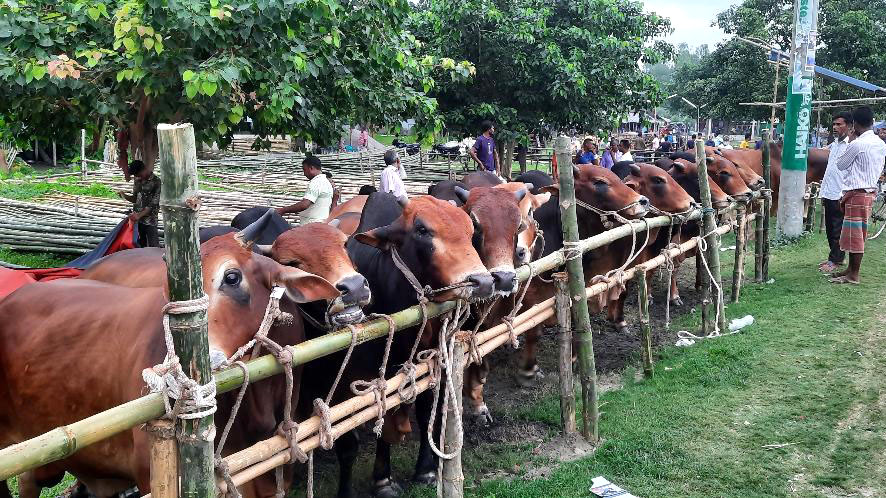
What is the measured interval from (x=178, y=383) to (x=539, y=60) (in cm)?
1174

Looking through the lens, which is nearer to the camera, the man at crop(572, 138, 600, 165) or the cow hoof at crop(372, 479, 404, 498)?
the cow hoof at crop(372, 479, 404, 498)

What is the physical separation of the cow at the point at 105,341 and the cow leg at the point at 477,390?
194cm

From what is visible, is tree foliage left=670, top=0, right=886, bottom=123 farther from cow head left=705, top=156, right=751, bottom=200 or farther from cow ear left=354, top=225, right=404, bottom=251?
cow ear left=354, top=225, right=404, bottom=251

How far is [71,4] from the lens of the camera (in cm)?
611

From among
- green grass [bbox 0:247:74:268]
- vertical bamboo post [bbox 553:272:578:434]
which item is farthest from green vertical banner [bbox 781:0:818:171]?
green grass [bbox 0:247:74:268]

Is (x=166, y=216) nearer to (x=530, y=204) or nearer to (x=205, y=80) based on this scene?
(x=205, y=80)

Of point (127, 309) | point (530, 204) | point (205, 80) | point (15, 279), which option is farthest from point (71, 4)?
point (530, 204)

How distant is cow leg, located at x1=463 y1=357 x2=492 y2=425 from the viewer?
17.4 ft

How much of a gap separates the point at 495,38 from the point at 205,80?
873cm

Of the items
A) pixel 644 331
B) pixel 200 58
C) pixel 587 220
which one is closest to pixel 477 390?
pixel 644 331

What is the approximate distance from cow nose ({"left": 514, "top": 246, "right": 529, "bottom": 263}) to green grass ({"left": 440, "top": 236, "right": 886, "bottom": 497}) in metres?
1.34

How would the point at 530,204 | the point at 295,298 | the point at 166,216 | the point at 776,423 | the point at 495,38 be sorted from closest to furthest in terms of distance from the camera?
the point at 166,216 < the point at 295,298 < the point at 776,423 < the point at 530,204 < the point at 495,38

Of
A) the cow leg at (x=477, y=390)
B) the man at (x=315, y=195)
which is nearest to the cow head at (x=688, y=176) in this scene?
the man at (x=315, y=195)

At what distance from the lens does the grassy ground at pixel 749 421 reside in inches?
175
